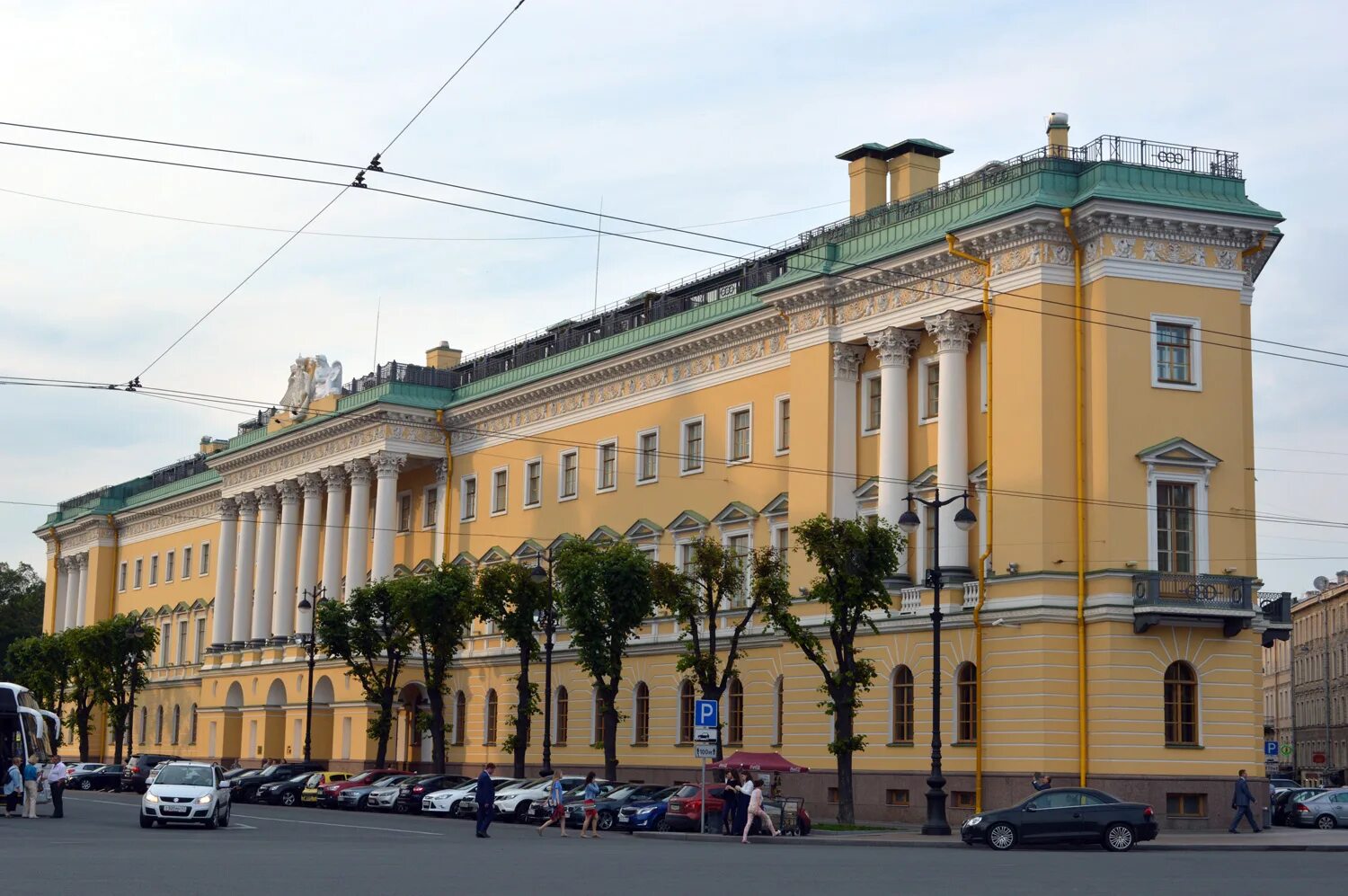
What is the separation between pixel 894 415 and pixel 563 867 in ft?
81.8

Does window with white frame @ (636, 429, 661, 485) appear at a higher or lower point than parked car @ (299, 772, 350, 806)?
higher

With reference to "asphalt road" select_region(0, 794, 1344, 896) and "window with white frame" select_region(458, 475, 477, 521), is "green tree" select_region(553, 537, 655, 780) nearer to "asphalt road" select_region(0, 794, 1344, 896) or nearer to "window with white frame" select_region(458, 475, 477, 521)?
"asphalt road" select_region(0, 794, 1344, 896)

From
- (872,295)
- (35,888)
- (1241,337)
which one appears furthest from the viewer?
(872,295)

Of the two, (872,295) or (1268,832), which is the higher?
(872,295)

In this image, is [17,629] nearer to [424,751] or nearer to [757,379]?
[424,751]

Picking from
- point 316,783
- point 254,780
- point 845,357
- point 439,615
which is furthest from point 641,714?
Answer: point 845,357

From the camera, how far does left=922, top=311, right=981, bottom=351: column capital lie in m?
47.6

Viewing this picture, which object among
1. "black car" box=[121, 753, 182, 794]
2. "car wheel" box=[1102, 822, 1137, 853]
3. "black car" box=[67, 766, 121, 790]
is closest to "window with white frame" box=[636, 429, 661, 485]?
"black car" box=[121, 753, 182, 794]

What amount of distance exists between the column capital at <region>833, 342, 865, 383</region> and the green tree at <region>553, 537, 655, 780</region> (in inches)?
312

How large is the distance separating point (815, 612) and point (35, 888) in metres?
31.5

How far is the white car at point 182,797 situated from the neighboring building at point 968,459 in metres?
17.0

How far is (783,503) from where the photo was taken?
5397 cm

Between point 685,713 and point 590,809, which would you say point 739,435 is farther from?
point 590,809

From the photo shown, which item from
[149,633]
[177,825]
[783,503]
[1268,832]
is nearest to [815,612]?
[783,503]
